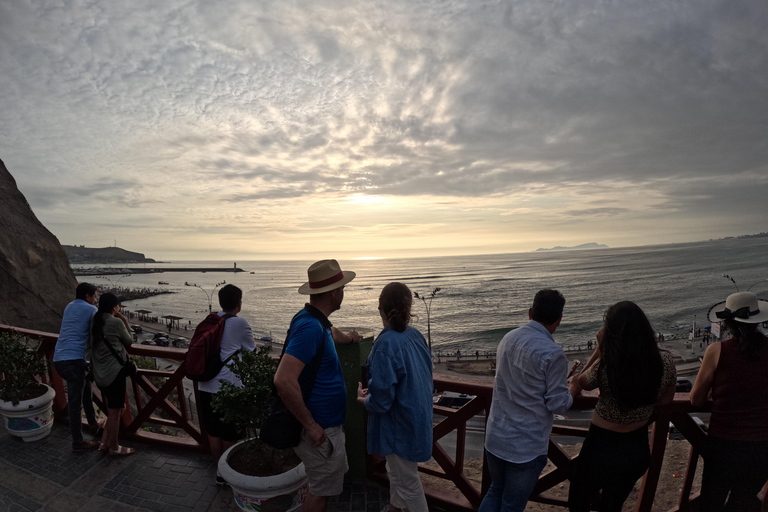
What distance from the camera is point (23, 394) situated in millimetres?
4613

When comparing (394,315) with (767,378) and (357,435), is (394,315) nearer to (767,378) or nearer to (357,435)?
(357,435)

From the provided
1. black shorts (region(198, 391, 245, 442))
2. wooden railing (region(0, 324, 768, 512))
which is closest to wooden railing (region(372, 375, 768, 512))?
wooden railing (region(0, 324, 768, 512))

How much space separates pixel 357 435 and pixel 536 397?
195cm

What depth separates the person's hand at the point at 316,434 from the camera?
2.35 meters

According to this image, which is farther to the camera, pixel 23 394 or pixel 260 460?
pixel 23 394

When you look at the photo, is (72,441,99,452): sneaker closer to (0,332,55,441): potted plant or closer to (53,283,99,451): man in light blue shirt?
(53,283,99,451): man in light blue shirt

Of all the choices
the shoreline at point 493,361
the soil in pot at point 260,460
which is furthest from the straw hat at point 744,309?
the shoreline at point 493,361

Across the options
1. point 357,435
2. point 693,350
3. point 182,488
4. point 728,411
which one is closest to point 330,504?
point 357,435

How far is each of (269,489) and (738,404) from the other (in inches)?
121

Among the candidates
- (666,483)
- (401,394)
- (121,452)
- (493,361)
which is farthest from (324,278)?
(493,361)

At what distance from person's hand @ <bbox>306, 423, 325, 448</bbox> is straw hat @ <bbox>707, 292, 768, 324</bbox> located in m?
2.56

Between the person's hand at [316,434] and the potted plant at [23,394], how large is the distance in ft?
13.8

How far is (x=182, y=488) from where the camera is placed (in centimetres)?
367

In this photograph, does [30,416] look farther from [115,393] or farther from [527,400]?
[527,400]
